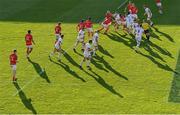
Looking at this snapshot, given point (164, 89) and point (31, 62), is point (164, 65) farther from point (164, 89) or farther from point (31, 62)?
point (31, 62)

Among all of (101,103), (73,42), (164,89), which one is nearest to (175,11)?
(73,42)

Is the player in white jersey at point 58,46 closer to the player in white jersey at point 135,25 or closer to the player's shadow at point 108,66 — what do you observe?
the player's shadow at point 108,66

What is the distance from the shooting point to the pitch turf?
2366cm

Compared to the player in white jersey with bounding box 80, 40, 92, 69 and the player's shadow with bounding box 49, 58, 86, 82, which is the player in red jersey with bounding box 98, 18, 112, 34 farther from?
the player in white jersey with bounding box 80, 40, 92, 69

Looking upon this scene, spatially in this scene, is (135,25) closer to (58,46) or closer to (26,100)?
(58,46)

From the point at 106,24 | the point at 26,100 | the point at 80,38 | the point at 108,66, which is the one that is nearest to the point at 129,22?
the point at 106,24

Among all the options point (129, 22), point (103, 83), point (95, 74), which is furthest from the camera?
point (129, 22)

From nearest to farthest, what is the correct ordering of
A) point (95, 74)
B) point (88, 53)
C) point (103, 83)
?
point (103, 83) → point (95, 74) → point (88, 53)

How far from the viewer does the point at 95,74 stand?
A: 2781cm

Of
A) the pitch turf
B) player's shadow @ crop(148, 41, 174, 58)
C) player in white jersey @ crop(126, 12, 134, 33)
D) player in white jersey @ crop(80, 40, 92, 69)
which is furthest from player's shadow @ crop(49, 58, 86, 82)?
player in white jersey @ crop(126, 12, 134, 33)

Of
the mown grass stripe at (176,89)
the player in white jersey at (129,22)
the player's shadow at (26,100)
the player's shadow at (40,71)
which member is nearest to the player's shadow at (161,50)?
the mown grass stripe at (176,89)

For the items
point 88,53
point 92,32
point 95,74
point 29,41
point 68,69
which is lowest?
point 95,74

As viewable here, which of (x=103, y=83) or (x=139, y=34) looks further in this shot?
(x=139, y=34)

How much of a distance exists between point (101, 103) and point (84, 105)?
968 millimetres
